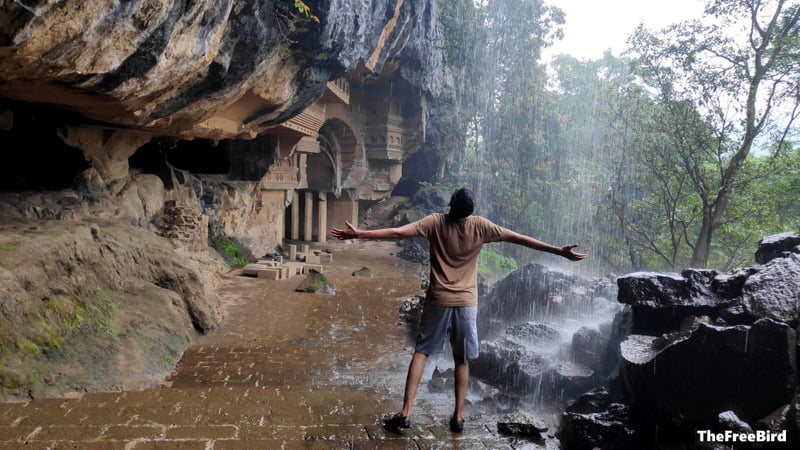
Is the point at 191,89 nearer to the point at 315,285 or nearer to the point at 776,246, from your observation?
the point at 315,285

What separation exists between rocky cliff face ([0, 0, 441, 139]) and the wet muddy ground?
2281mm

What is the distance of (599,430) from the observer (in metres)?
3.88

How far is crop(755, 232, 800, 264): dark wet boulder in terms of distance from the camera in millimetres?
5883

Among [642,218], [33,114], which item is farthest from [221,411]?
[642,218]

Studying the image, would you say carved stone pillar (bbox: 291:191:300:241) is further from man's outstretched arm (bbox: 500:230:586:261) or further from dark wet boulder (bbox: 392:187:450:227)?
man's outstretched arm (bbox: 500:230:586:261)

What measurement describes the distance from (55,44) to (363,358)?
175 inches

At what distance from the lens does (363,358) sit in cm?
633

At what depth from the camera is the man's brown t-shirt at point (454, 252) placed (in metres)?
3.25

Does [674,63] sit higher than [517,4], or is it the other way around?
[517,4]

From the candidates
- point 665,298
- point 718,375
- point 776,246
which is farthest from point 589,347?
point 718,375

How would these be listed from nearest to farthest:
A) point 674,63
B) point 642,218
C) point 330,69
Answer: point 330,69 → point 674,63 → point 642,218

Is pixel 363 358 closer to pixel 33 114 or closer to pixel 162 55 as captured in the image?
pixel 162 55

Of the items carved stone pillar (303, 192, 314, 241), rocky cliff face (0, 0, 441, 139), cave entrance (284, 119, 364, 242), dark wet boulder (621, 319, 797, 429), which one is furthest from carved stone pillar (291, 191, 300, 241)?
dark wet boulder (621, 319, 797, 429)

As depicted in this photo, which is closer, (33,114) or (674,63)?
(33,114)
